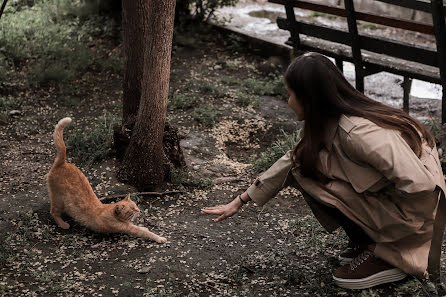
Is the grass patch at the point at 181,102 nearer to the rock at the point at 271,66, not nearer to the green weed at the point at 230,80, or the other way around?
the green weed at the point at 230,80

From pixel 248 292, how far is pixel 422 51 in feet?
11.2

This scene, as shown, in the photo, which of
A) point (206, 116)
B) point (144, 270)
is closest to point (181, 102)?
point (206, 116)

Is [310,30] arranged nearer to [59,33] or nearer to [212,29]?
[212,29]

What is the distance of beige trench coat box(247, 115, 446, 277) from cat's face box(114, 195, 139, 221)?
1.29m

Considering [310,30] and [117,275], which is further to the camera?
[310,30]

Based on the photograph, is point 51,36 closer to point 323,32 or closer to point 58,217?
point 323,32

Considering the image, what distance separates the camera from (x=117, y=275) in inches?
150

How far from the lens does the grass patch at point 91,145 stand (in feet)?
17.3

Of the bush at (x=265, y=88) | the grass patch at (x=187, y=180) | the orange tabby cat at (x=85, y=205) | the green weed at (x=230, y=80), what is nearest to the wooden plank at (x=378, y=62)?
the bush at (x=265, y=88)

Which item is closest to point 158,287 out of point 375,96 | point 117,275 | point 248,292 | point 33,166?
point 117,275

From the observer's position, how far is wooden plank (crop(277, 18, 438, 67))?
18.9 ft

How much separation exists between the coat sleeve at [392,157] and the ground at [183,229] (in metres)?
0.73

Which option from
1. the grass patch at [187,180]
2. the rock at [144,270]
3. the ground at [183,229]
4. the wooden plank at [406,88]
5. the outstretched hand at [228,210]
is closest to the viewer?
the outstretched hand at [228,210]

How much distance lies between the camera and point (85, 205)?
4230 millimetres
